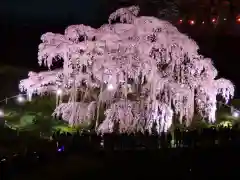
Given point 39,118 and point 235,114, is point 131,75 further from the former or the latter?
point 235,114

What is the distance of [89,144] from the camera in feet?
24.5

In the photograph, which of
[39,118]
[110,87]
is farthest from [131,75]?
[39,118]

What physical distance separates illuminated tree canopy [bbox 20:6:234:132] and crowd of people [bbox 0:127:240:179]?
88 cm

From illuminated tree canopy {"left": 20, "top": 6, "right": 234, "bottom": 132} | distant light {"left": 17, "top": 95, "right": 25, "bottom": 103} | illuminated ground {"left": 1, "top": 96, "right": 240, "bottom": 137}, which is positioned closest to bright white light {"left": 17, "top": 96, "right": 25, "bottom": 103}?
distant light {"left": 17, "top": 95, "right": 25, "bottom": 103}

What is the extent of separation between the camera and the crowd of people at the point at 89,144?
21.6ft

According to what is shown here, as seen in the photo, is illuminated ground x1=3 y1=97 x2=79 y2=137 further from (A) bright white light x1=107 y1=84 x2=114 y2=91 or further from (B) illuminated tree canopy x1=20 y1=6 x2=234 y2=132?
(A) bright white light x1=107 y1=84 x2=114 y2=91

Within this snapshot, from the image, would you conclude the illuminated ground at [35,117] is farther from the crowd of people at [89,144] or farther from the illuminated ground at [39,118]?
the crowd of people at [89,144]

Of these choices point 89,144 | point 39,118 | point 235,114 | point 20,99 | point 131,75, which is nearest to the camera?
point 89,144

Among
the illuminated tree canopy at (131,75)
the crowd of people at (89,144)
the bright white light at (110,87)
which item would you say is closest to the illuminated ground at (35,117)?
the illuminated tree canopy at (131,75)

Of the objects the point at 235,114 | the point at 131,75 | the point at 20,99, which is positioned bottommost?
the point at 235,114

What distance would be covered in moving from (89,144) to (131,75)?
2453mm

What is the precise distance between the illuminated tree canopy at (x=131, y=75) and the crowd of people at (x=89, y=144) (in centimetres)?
88

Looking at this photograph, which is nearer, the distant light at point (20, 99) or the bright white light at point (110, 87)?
the bright white light at point (110, 87)

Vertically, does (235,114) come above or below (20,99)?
below
